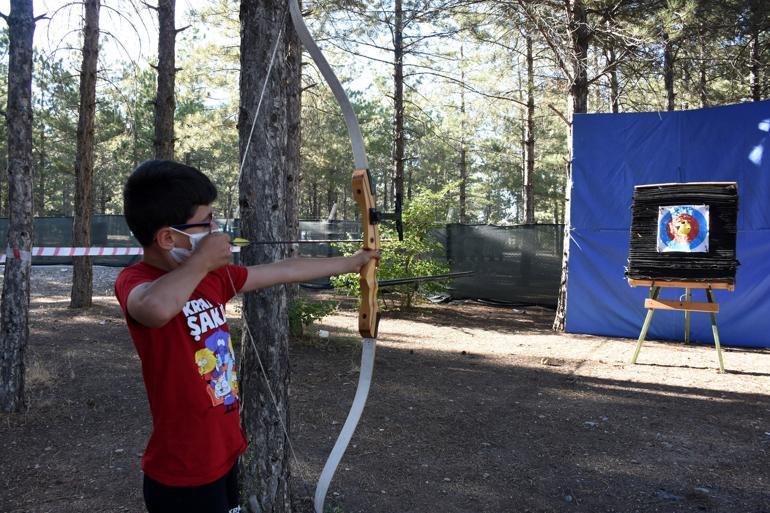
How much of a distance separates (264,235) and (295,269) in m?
0.52

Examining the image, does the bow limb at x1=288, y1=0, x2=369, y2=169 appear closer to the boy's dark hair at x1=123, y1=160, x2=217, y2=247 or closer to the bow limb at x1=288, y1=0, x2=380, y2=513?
the bow limb at x1=288, y1=0, x2=380, y2=513

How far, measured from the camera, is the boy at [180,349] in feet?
4.77

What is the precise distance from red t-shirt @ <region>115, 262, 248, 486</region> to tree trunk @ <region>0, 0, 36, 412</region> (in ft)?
9.62

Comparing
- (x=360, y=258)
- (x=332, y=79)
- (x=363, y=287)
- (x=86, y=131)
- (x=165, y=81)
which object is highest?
(x=165, y=81)

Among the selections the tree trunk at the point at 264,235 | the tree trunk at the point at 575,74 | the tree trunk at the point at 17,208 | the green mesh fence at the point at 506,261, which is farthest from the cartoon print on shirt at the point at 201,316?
the green mesh fence at the point at 506,261

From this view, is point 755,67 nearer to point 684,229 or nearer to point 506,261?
point 506,261

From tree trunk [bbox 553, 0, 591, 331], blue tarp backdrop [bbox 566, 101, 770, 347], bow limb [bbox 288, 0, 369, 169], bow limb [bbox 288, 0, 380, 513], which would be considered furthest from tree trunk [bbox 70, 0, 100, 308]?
bow limb [bbox 288, 0, 380, 513]

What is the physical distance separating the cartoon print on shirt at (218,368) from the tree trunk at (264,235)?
77 centimetres

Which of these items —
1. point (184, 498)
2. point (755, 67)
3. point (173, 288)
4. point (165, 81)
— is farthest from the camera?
point (755, 67)

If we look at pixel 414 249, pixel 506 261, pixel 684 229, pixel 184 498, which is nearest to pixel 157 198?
pixel 184 498

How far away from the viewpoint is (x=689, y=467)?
3.49 metres

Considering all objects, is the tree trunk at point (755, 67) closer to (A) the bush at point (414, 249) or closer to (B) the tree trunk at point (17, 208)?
(A) the bush at point (414, 249)

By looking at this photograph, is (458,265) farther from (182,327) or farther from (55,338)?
(182,327)

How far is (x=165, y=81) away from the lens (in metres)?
8.16
